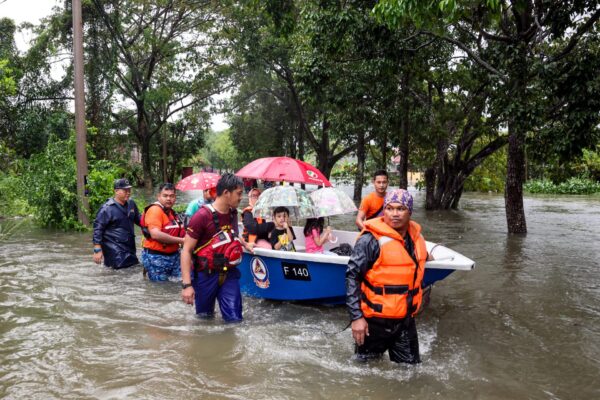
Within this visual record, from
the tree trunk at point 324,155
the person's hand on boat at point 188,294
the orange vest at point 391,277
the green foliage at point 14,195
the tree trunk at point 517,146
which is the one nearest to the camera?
the orange vest at point 391,277

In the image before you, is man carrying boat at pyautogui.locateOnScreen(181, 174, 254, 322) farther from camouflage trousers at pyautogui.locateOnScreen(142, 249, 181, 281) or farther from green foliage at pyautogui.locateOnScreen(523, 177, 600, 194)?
green foliage at pyautogui.locateOnScreen(523, 177, 600, 194)

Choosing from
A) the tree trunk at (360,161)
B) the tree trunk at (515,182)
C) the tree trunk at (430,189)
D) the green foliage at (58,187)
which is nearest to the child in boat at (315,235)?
the tree trunk at (515,182)

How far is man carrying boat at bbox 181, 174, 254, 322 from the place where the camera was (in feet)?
15.9

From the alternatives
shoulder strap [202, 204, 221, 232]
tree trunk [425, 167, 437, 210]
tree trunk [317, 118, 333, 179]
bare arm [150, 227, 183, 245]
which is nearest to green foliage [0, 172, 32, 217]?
bare arm [150, 227, 183, 245]

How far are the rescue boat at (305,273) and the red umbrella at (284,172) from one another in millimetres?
1591

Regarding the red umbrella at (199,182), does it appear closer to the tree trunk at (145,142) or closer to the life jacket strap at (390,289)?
the life jacket strap at (390,289)

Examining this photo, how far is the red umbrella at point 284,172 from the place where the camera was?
25.5 feet

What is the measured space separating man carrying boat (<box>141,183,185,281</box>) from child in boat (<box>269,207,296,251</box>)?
4.34ft

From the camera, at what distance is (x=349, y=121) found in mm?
18938

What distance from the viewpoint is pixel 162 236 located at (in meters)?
6.93

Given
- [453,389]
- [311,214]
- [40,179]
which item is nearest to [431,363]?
[453,389]

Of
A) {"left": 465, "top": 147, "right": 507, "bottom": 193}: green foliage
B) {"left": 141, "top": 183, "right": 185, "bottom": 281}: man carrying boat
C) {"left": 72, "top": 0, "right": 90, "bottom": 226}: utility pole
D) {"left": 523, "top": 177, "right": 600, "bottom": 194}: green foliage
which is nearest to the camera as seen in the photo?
{"left": 141, "top": 183, "right": 185, "bottom": 281}: man carrying boat

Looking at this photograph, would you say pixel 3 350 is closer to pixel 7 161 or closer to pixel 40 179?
pixel 40 179

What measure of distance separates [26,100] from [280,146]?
17.0 meters
